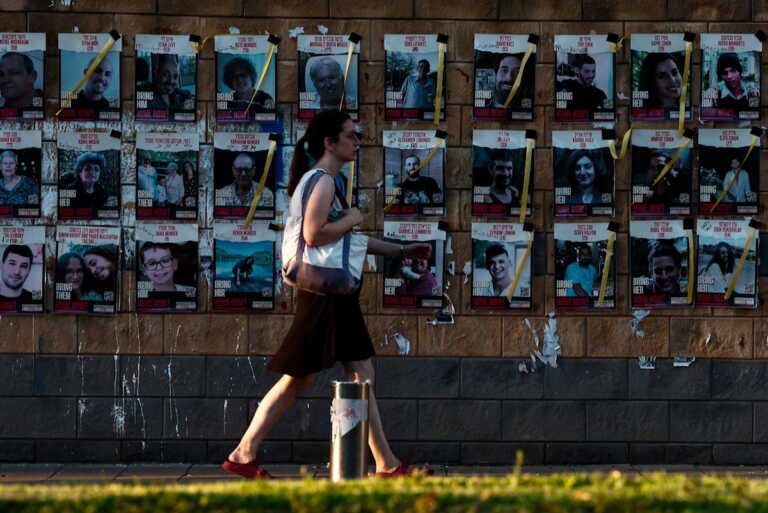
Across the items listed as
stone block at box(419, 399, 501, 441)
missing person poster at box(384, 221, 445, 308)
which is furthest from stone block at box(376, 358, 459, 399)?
missing person poster at box(384, 221, 445, 308)

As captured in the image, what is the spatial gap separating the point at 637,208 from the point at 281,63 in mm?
2356

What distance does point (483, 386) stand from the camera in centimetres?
845

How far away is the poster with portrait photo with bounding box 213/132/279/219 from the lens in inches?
333

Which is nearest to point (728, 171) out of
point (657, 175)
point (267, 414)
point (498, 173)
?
point (657, 175)

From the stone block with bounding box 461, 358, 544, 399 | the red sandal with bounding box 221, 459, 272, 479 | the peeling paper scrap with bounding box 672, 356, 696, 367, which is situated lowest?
the red sandal with bounding box 221, 459, 272, 479

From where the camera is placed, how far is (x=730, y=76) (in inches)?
333

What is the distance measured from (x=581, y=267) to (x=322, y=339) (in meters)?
1.99

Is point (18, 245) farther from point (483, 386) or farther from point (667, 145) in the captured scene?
point (667, 145)

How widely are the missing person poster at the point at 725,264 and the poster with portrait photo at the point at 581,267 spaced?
56 cm

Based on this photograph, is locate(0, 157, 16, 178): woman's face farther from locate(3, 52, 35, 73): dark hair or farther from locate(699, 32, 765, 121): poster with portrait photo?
locate(699, 32, 765, 121): poster with portrait photo

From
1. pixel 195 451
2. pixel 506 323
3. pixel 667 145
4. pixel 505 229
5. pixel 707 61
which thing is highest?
pixel 707 61

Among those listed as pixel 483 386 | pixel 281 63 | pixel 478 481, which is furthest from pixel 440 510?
pixel 281 63

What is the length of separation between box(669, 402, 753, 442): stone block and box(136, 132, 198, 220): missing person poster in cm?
322

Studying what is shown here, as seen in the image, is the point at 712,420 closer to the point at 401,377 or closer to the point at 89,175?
the point at 401,377
